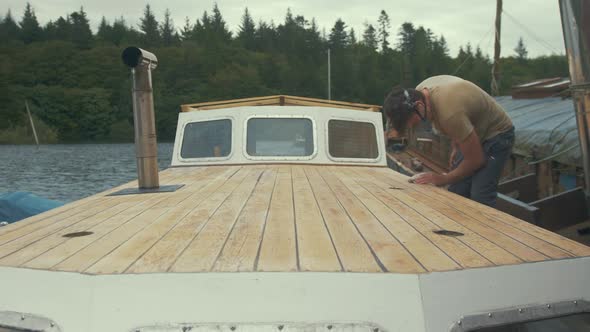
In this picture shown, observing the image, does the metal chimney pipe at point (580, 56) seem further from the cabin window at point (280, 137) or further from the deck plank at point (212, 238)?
the deck plank at point (212, 238)

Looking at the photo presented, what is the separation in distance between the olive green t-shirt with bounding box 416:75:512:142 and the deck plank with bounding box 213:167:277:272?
1.33 m

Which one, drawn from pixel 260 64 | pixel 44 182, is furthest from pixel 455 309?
pixel 260 64

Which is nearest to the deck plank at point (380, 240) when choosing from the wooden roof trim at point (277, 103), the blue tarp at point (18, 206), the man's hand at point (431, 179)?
the man's hand at point (431, 179)

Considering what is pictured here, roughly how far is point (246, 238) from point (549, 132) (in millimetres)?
9211

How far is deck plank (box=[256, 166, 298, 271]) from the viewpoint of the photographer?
2.09m

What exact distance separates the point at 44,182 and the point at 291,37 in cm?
8791

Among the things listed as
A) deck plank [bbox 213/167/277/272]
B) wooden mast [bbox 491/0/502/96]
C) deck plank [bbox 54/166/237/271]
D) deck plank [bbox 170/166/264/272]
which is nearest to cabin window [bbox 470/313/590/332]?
deck plank [bbox 213/167/277/272]

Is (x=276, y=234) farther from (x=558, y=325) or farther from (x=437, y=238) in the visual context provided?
(x=558, y=325)

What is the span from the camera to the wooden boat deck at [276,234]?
2.17 metres

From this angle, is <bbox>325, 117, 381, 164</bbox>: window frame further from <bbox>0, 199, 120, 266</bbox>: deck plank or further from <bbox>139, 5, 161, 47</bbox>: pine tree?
<bbox>139, 5, 161, 47</bbox>: pine tree

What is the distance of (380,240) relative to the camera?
2.53m

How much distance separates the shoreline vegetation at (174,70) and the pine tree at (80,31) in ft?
0.69

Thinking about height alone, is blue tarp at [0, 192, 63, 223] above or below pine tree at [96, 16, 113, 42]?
below

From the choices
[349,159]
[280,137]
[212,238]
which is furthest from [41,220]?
[349,159]
